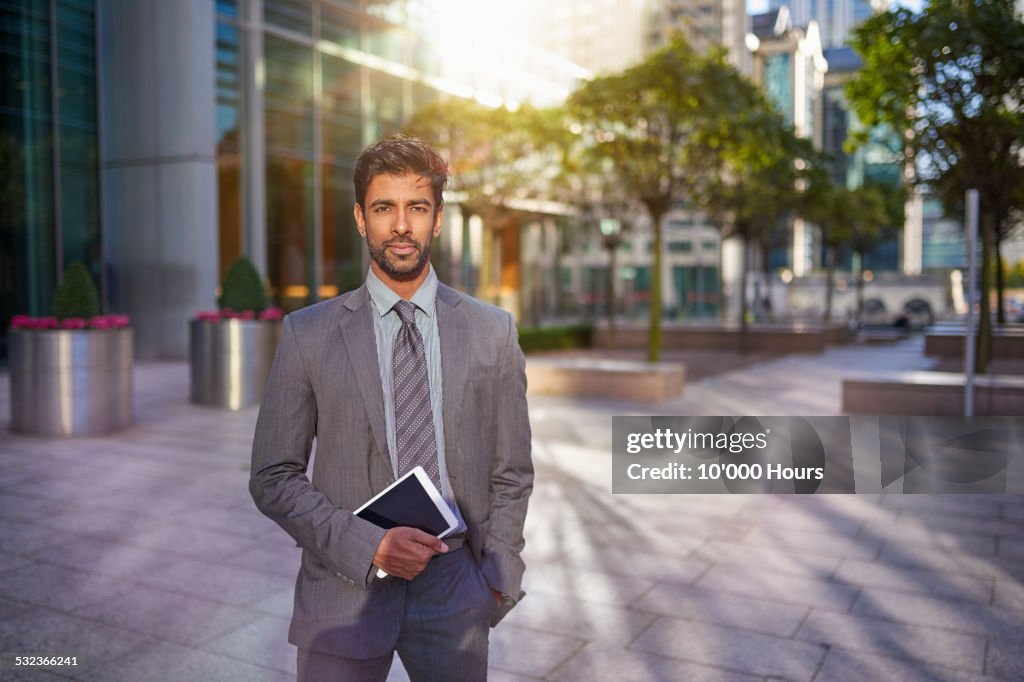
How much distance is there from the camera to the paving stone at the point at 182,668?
400cm

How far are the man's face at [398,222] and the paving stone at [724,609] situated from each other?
126 inches

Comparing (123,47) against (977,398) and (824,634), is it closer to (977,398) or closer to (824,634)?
(977,398)

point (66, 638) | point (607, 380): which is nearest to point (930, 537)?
point (66, 638)

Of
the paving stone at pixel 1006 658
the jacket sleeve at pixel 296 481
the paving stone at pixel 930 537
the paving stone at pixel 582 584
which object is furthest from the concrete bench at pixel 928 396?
the jacket sleeve at pixel 296 481

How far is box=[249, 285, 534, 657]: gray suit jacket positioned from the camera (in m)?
2.11

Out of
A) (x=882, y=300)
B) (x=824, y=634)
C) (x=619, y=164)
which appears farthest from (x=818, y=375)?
(x=882, y=300)

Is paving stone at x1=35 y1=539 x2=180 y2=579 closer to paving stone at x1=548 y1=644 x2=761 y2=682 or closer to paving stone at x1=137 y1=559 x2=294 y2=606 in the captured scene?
paving stone at x1=137 y1=559 x2=294 y2=606

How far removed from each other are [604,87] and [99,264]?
12517 mm

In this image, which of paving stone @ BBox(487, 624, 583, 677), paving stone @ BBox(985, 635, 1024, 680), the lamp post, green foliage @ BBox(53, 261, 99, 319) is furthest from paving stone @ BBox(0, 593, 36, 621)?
the lamp post

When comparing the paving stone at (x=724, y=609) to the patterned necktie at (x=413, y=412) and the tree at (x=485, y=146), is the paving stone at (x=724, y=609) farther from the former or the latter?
the tree at (x=485, y=146)

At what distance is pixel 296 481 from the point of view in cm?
212

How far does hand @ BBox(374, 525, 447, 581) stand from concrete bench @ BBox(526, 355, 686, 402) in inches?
491

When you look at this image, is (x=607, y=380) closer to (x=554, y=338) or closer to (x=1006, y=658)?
(x=554, y=338)

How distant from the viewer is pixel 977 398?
11.1 m
